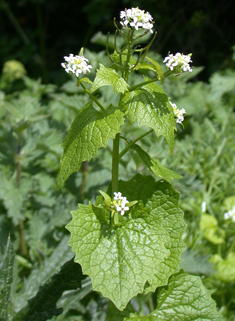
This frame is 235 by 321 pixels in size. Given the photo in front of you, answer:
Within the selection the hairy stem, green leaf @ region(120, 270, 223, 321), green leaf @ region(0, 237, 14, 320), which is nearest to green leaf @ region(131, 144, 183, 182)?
green leaf @ region(120, 270, 223, 321)

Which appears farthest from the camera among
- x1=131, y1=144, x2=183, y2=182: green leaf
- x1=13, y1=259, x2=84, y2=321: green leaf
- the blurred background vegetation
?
the blurred background vegetation

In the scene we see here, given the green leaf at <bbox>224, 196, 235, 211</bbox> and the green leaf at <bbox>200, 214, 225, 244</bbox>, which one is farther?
the green leaf at <bbox>224, 196, 235, 211</bbox>

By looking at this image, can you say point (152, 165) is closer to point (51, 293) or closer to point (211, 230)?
point (51, 293)

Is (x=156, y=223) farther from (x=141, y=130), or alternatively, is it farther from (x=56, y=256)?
(x=141, y=130)

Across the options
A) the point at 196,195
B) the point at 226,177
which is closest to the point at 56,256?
the point at 196,195

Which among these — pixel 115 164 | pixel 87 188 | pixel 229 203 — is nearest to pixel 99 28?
pixel 87 188

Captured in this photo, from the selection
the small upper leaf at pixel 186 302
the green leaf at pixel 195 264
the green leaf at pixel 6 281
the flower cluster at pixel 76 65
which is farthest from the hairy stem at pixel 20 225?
the flower cluster at pixel 76 65

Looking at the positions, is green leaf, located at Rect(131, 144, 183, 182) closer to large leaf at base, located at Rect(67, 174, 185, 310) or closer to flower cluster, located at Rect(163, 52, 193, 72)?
large leaf at base, located at Rect(67, 174, 185, 310)
